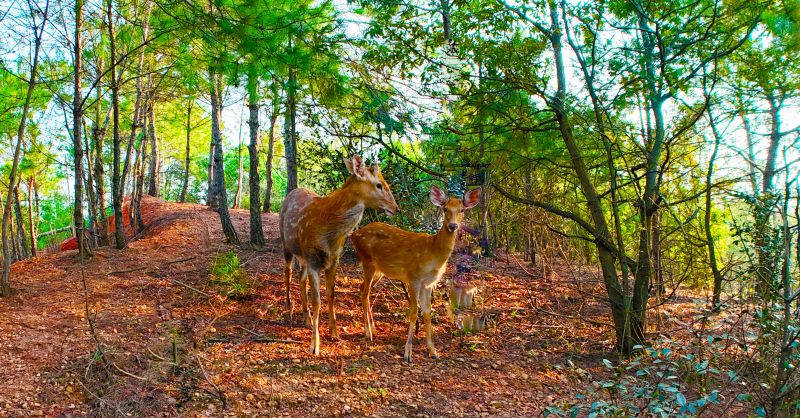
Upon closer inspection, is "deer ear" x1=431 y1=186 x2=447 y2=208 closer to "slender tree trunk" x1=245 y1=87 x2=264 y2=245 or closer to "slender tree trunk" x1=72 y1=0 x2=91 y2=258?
"slender tree trunk" x1=72 y1=0 x2=91 y2=258

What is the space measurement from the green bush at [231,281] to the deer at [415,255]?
6.53ft

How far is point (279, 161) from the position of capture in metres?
27.0

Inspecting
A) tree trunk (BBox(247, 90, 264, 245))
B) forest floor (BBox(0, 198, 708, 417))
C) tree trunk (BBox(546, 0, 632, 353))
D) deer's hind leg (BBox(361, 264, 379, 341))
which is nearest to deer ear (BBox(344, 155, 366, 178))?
deer's hind leg (BBox(361, 264, 379, 341))

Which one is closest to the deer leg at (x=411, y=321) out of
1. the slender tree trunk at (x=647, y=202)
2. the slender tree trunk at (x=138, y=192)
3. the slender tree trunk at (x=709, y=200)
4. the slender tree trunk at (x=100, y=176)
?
the slender tree trunk at (x=647, y=202)

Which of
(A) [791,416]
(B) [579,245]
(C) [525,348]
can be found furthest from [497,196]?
(A) [791,416]

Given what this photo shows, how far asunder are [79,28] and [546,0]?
704 centimetres

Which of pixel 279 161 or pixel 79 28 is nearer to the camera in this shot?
pixel 79 28

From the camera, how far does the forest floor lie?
4617 mm

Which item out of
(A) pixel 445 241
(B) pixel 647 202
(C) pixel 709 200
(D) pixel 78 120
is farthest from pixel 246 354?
(C) pixel 709 200

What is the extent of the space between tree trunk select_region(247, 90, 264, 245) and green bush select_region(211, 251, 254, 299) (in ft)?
9.82

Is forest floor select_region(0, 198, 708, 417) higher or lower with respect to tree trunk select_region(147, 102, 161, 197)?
lower

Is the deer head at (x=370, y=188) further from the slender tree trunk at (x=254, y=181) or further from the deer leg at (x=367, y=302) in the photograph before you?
the slender tree trunk at (x=254, y=181)

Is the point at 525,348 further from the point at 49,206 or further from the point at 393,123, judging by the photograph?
the point at 49,206

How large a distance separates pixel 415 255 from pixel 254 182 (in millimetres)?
5606
